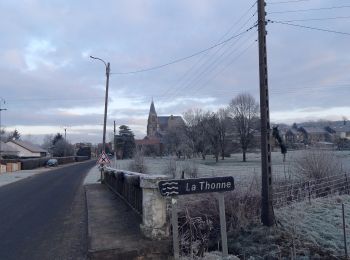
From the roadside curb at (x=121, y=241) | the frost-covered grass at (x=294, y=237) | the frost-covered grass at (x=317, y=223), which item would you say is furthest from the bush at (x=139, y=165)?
the roadside curb at (x=121, y=241)

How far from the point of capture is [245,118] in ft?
312

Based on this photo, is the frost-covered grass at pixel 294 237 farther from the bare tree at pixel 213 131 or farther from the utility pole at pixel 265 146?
the bare tree at pixel 213 131

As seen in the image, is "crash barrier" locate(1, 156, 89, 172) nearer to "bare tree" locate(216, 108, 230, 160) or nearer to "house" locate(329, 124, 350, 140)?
"bare tree" locate(216, 108, 230, 160)

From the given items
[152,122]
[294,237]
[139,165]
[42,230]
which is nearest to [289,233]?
[294,237]

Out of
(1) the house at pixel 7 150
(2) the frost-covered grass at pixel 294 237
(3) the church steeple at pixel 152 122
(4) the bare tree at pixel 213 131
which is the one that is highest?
(3) the church steeple at pixel 152 122

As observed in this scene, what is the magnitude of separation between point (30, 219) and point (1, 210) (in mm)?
2731

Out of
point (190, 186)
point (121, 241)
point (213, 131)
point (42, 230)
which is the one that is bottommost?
point (42, 230)

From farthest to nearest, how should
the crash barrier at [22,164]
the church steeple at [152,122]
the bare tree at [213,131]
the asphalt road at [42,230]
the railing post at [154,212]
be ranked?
the church steeple at [152,122] → the bare tree at [213,131] → the crash barrier at [22,164] → the asphalt road at [42,230] → the railing post at [154,212]

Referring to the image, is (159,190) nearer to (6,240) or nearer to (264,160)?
(6,240)

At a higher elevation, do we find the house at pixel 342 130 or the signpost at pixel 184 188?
the house at pixel 342 130

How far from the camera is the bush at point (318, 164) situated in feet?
70.3

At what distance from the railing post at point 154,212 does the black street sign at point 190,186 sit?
21.5 inches

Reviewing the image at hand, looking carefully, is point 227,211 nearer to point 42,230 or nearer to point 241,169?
point 42,230

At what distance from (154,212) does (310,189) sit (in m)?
11.5
